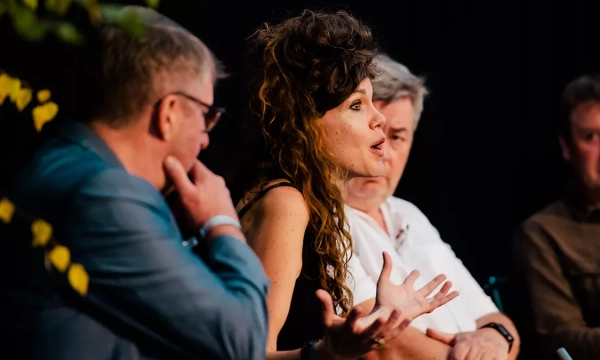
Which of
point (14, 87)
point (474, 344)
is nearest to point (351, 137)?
point (474, 344)

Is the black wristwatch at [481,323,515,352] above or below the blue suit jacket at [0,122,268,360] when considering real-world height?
below

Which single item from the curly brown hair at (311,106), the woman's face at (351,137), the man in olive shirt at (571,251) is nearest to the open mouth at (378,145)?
the woman's face at (351,137)

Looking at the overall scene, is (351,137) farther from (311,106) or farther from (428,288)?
(428,288)

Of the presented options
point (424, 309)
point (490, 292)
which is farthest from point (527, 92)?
point (424, 309)

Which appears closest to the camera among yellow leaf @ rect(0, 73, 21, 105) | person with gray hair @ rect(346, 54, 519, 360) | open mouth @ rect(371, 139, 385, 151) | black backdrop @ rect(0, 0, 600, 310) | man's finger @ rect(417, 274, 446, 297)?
yellow leaf @ rect(0, 73, 21, 105)

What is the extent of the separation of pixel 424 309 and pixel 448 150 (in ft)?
7.41

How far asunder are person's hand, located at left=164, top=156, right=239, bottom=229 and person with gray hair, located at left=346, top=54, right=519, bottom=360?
1007 millimetres

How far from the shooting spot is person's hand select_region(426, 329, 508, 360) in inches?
123

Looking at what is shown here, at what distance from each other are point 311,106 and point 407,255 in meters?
0.95

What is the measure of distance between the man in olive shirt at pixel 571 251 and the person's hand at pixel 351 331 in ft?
5.43

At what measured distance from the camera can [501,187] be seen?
4586 millimetres

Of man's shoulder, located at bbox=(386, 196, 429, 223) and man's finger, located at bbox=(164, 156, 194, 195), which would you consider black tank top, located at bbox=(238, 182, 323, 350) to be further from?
man's shoulder, located at bbox=(386, 196, 429, 223)

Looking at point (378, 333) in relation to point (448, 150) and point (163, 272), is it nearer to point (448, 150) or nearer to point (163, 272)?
point (163, 272)

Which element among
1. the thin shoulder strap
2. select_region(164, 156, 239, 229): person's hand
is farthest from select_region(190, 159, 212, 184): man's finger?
the thin shoulder strap
